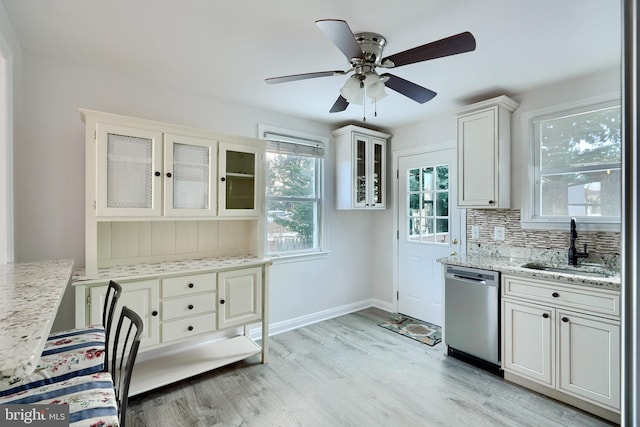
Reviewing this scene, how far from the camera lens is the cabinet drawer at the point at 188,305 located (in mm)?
2258

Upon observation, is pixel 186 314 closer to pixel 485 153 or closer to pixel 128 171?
pixel 128 171

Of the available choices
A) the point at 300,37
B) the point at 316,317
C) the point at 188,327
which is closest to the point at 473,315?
the point at 316,317

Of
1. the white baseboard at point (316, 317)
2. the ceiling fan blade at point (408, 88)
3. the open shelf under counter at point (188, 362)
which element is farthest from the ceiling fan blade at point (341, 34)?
the white baseboard at point (316, 317)

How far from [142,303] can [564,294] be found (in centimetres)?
286

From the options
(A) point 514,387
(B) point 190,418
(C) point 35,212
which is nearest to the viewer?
(B) point 190,418

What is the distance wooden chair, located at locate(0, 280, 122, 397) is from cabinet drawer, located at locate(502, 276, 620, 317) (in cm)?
261

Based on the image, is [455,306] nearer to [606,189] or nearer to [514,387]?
[514,387]

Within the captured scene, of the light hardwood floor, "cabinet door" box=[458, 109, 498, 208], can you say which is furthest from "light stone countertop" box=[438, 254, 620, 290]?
the light hardwood floor

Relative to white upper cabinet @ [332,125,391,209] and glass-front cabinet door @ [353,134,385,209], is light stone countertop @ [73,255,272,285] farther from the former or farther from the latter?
glass-front cabinet door @ [353,134,385,209]

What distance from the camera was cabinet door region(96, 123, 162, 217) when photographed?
2090 mm

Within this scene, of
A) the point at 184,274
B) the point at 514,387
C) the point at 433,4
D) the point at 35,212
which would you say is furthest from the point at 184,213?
the point at 514,387

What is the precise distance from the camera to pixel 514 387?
7.77 feet

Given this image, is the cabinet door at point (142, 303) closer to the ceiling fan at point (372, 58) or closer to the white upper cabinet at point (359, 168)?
the ceiling fan at point (372, 58)

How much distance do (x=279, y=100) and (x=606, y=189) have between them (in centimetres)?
282
